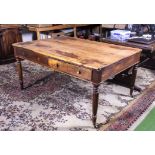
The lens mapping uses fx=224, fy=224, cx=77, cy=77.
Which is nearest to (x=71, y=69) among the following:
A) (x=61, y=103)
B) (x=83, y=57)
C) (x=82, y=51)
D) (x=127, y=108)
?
(x=83, y=57)

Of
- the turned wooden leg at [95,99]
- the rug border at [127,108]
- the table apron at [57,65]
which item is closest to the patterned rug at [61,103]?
the rug border at [127,108]

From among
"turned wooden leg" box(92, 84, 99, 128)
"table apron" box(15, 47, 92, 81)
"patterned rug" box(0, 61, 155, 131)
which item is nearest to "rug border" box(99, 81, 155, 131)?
"patterned rug" box(0, 61, 155, 131)

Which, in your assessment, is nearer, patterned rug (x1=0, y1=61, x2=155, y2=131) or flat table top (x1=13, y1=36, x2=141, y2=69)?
flat table top (x1=13, y1=36, x2=141, y2=69)

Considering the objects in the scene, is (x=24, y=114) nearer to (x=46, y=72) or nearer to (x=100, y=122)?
(x=100, y=122)

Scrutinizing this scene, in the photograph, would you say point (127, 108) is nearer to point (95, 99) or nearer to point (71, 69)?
point (95, 99)

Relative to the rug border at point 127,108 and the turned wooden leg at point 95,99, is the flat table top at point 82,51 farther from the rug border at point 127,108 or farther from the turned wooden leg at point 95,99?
the rug border at point 127,108

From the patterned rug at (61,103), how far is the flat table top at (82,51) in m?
0.66

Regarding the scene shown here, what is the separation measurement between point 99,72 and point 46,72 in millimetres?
1886

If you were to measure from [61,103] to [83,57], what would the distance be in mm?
771

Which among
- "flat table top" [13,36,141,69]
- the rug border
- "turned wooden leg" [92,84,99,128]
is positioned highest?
"flat table top" [13,36,141,69]

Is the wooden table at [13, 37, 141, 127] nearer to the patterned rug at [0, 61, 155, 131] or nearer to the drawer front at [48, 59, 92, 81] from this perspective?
the drawer front at [48, 59, 92, 81]

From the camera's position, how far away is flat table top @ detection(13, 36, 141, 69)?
7.00 ft

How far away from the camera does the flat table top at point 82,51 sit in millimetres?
2135
